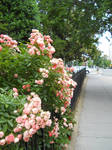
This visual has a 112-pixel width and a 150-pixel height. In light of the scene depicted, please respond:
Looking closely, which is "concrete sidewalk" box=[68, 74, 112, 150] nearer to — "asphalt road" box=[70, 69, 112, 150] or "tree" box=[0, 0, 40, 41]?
"asphalt road" box=[70, 69, 112, 150]

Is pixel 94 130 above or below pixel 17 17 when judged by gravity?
below

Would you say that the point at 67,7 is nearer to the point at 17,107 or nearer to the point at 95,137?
the point at 95,137

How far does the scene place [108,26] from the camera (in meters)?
9.05

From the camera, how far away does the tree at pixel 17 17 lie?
475 cm

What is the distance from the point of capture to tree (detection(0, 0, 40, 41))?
4754mm

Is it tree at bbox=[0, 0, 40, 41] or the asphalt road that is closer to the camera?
the asphalt road

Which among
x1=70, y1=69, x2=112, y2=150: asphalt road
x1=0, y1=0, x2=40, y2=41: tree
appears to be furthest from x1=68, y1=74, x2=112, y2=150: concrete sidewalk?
x1=0, y1=0, x2=40, y2=41: tree

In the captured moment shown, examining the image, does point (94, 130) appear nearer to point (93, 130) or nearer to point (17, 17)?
point (93, 130)

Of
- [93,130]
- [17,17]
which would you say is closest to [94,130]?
[93,130]

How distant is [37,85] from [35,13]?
3370mm

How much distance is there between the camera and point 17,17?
4.86 metres

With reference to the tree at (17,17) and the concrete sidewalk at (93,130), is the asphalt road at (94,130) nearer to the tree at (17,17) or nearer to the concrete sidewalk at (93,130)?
the concrete sidewalk at (93,130)

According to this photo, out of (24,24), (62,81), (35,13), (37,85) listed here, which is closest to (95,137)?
(62,81)

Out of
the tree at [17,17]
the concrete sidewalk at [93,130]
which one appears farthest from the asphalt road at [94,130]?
the tree at [17,17]
